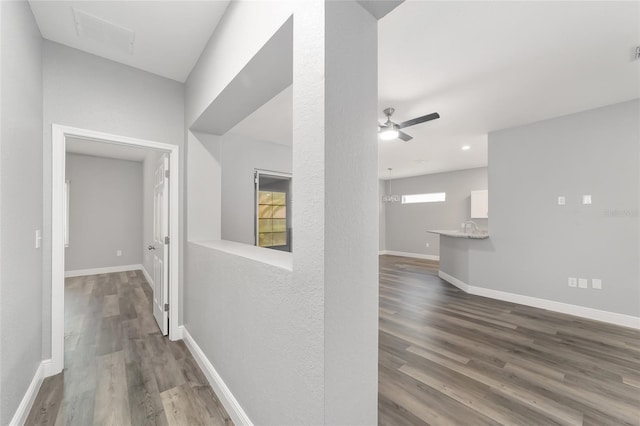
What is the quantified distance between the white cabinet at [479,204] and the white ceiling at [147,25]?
284 inches

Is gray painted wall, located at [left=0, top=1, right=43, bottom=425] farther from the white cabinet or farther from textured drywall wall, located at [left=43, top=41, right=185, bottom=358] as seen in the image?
the white cabinet

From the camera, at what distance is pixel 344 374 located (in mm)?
1039

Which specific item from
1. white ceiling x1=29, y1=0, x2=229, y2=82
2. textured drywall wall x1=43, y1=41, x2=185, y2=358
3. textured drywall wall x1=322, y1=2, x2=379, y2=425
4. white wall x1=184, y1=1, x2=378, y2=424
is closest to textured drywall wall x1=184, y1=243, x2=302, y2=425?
white wall x1=184, y1=1, x2=378, y2=424

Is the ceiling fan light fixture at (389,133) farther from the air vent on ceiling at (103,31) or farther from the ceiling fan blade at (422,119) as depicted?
the air vent on ceiling at (103,31)

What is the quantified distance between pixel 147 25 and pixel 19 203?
5.14ft

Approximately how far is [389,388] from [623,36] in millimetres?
3265

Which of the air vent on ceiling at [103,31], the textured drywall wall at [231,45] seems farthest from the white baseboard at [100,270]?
the air vent on ceiling at [103,31]

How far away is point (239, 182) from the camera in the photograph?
4258 millimetres

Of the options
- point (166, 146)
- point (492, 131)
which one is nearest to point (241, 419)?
point (166, 146)

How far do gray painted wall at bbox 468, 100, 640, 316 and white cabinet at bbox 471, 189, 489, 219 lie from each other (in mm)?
3154

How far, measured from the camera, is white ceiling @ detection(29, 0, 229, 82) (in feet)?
6.01

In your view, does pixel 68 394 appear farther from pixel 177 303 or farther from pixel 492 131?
pixel 492 131


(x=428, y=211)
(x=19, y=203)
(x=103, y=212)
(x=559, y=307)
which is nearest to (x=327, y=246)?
(x=19, y=203)

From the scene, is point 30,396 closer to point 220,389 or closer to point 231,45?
point 220,389
